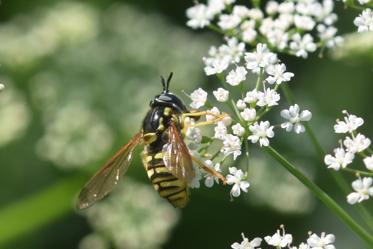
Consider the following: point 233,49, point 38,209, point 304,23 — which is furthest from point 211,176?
point 38,209

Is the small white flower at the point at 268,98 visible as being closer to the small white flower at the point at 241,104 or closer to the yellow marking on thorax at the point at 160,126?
the small white flower at the point at 241,104

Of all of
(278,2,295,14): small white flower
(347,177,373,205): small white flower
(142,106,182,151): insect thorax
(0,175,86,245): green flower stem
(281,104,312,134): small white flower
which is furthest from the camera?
(0,175,86,245): green flower stem

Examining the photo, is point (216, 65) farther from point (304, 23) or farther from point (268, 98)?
point (304, 23)

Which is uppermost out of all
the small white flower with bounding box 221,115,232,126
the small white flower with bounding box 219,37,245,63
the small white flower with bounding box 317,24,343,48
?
the small white flower with bounding box 317,24,343,48

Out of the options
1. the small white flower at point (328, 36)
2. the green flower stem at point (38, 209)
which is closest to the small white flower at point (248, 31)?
the small white flower at point (328, 36)

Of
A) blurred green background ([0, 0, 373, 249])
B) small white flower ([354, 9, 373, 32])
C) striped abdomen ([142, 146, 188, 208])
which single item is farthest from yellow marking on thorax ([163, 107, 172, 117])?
blurred green background ([0, 0, 373, 249])

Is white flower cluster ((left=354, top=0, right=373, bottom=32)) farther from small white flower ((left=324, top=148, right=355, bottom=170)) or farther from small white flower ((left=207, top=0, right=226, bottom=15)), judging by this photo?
small white flower ((left=207, top=0, right=226, bottom=15))
